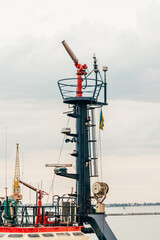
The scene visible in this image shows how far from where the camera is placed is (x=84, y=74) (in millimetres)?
56625

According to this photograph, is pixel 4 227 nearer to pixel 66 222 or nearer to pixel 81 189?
pixel 66 222

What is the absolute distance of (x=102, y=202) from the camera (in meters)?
54.2

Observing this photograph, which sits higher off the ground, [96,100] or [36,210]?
[96,100]

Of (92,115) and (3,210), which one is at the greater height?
(92,115)

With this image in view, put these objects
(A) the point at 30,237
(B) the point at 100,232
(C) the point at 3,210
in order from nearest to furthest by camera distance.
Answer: (A) the point at 30,237 → (C) the point at 3,210 → (B) the point at 100,232

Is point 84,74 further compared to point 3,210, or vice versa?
point 84,74

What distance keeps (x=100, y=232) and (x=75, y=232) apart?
5.26 metres

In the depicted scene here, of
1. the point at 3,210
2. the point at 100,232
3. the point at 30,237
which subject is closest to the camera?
the point at 30,237

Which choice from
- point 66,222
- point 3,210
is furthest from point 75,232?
point 3,210

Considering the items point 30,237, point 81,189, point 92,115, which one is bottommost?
point 30,237

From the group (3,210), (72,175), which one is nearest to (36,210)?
(3,210)

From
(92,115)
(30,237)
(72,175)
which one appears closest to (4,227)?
(30,237)

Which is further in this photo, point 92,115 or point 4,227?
point 92,115

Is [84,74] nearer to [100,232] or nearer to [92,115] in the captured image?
[92,115]
